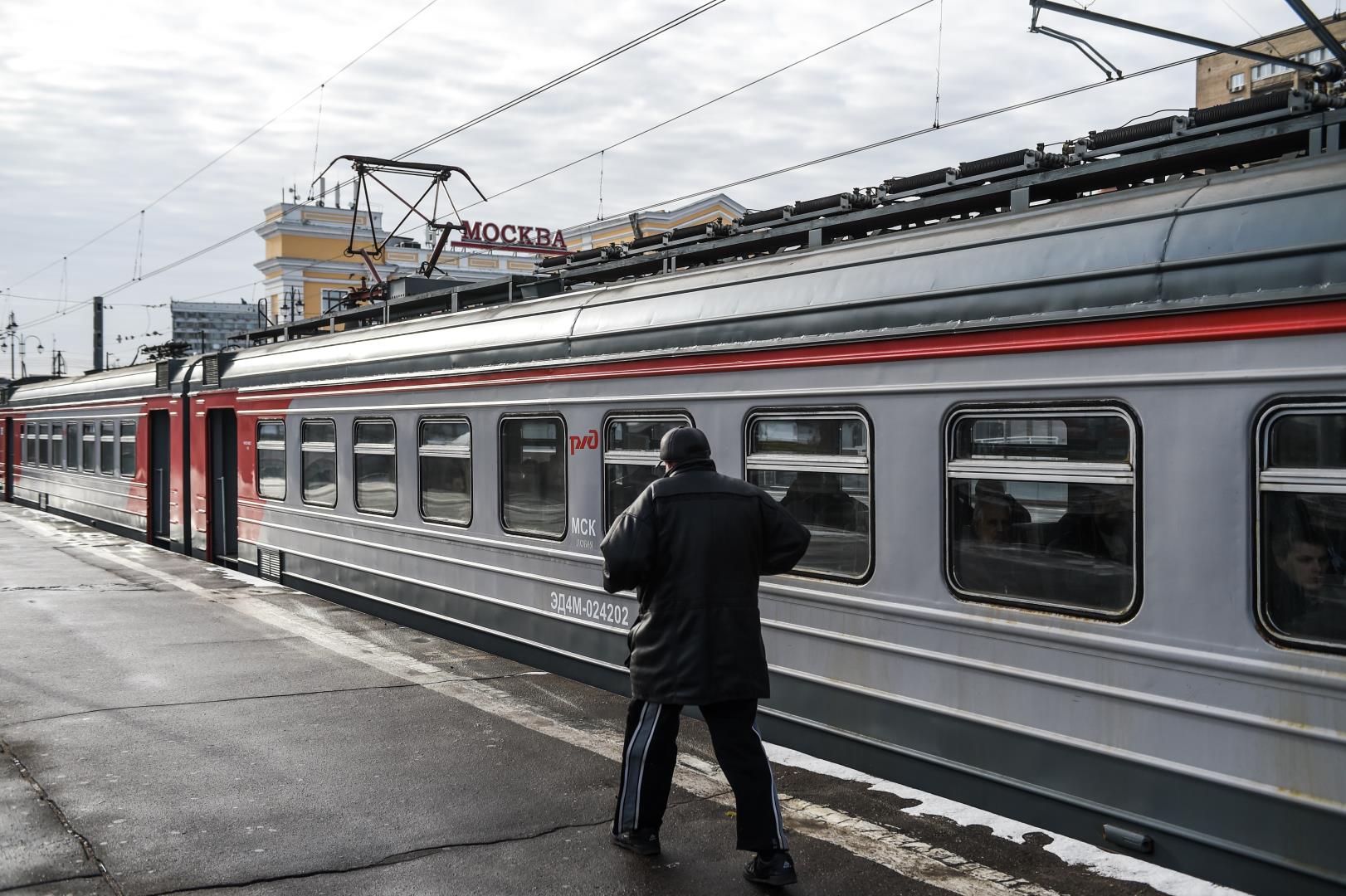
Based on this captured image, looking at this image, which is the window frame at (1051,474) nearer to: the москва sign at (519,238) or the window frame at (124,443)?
the window frame at (124,443)

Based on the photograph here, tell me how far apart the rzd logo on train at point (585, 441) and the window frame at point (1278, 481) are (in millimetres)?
4405

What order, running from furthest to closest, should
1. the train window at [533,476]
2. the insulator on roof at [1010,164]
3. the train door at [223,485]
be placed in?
the train door at [223,485] < the train window at [533,476] < the insulator on roof at [1010,164]

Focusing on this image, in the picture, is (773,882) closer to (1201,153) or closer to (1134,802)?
(1134,802)

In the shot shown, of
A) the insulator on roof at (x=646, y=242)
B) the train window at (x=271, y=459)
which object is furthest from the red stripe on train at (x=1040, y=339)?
the train window at (x=271, y=459)

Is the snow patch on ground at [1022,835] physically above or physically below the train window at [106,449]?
below

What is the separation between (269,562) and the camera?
45.0ft

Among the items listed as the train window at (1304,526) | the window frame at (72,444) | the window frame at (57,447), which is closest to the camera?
the train window at (1304,526)

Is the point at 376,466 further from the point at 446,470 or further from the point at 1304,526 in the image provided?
the point at 1304,526

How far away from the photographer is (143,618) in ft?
36.8

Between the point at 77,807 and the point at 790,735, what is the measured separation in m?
3.43

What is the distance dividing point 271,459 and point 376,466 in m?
3.09

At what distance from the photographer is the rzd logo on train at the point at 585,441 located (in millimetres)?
7832

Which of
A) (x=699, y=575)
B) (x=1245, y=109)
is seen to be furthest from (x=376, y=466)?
(x=1245, y=109)

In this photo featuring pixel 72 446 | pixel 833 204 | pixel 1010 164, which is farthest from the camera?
pixel 72 446
